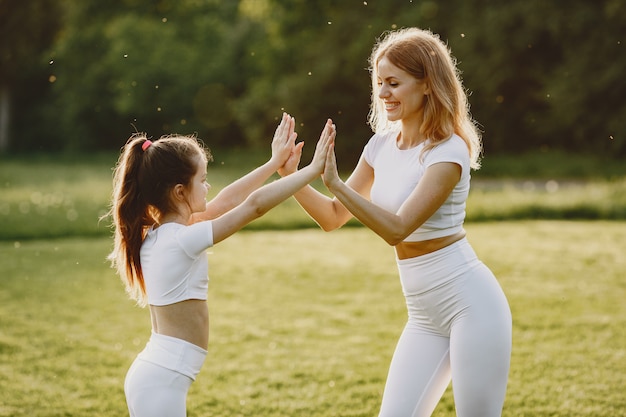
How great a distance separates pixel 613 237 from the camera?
13.2 meters

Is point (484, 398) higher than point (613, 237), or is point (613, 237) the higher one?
point (484, 398)

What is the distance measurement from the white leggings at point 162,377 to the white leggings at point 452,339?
2.93ft

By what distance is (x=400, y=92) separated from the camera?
11.3 feet

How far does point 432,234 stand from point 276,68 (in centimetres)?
3528

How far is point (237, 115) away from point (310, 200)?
116 feet

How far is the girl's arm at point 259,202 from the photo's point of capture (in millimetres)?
3109

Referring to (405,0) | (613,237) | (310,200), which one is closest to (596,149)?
(405,0)

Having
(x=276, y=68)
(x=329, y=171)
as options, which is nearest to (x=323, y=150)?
(x=329, y=171)

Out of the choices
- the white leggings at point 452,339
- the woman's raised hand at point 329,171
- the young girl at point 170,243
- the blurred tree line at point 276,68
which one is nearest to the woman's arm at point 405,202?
the woman's raised hand at point 329,171

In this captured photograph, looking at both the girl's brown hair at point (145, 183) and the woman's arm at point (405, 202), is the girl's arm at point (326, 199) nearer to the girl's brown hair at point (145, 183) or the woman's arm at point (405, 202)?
the woman's arm at point (405, 202)

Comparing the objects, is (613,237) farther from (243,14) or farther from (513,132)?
(243,14)

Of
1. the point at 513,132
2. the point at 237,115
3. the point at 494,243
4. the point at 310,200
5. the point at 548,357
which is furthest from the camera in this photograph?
the point at 237,115

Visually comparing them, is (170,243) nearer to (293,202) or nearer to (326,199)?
(326,199)

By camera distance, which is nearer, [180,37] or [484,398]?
[484,398]
